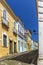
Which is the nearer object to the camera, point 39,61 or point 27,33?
point 39,61

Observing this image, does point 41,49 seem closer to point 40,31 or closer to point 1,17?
point 40,31

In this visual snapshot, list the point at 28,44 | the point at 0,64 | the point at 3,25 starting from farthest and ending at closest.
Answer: the point at 28,44 < the point at 3,25 < the point at 0,64

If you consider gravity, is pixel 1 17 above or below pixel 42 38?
above

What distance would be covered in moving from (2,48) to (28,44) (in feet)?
61.2

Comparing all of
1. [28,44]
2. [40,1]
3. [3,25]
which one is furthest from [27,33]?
[40,1]

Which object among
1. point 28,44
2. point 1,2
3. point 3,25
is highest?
point 1,2

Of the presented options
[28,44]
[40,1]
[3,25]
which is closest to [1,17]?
[3,25]

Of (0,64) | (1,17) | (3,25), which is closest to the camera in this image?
(0,64)

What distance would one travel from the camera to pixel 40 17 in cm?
312

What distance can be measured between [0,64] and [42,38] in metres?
0.70

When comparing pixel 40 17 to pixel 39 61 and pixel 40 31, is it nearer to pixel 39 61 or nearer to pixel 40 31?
pixel 40 31

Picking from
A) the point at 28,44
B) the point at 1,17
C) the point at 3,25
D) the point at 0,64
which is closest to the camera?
the point at 0,64

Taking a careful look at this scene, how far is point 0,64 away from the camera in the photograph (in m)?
3.04

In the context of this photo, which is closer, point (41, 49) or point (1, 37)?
point (41, 49)
